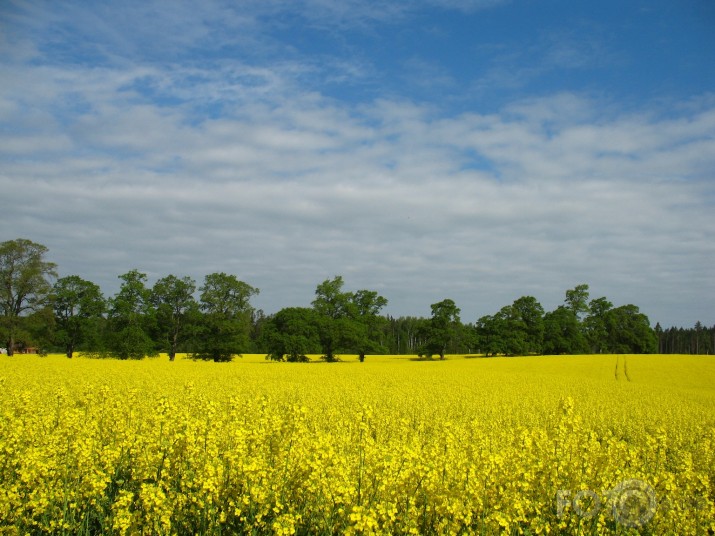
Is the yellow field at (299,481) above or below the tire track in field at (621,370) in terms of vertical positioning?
above

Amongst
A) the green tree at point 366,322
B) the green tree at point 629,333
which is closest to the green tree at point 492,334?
the green tree at point 366,322

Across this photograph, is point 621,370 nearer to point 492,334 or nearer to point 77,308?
point 492,334

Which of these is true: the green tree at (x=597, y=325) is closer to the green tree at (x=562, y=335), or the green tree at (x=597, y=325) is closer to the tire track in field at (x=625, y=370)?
the green tree at (x=562, y=335)

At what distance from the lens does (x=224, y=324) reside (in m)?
58.2

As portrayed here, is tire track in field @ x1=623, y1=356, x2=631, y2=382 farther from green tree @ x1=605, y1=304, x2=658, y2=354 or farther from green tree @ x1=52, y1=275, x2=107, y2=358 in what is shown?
green tree @ x1=52, y1=275, x2=107, y2=358

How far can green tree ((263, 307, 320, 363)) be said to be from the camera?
192ft

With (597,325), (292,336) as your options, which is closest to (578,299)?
(597,325)

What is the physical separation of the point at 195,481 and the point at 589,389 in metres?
27.6

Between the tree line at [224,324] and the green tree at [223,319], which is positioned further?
the green tree at [223,319]

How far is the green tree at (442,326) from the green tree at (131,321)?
113 feet

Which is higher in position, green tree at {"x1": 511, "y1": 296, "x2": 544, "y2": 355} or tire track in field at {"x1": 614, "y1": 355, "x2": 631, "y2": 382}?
green tree at {"x1": 511, "y1": 296, "x2": 544, "y2": 355}

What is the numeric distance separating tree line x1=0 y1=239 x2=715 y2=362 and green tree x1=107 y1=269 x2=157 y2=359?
0.11 meters

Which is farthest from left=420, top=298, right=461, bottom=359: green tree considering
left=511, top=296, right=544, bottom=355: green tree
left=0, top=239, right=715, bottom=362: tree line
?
left=511, top=296, right=544, bottom=355: green tree

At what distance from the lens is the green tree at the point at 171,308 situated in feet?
197
